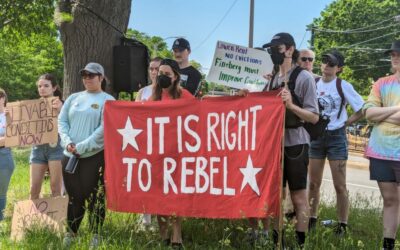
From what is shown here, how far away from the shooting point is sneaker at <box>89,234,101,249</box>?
425cm

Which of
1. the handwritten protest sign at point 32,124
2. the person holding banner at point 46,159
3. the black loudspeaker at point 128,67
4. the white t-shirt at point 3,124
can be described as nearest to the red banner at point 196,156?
the handwritten protest sign at point 32,124

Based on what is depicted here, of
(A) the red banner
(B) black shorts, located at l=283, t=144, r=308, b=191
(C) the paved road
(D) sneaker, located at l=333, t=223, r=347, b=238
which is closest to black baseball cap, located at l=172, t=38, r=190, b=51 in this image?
(A) the red banner

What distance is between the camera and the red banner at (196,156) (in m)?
4.21

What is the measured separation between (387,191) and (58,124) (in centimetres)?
310

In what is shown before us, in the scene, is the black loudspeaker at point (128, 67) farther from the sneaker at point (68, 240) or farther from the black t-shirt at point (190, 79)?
the sneaker at point (68, 240)

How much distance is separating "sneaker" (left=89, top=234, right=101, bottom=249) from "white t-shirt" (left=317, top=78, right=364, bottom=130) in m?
2.65

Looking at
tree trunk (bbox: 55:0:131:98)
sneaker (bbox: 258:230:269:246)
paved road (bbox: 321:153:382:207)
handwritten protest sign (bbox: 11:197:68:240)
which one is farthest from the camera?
paved road (bbox: 321:153:382:207)

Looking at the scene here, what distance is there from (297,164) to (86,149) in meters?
1.93

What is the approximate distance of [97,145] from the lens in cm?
466

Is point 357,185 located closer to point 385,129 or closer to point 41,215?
point 385,129

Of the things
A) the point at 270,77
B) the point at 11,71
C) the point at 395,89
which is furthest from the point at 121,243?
the point at 11,71

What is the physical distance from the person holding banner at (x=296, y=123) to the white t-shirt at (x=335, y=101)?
1.07 meters

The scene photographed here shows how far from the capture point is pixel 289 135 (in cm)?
430

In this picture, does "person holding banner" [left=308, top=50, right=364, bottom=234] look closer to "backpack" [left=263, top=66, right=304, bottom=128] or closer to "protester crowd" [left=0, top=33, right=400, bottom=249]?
"protester crowd" [left=0, top=33, right=400, bottom=249]
